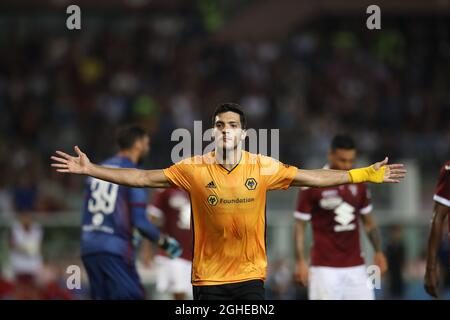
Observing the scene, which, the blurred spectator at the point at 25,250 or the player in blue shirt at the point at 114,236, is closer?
the player in blue shirt at the point at 114,236

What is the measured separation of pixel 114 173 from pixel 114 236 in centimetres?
261

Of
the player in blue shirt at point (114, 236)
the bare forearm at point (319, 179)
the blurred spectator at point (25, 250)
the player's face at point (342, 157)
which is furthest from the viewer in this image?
the blurred spectator at point (25, 250)

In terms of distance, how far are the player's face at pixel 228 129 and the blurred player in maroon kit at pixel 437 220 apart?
210cm

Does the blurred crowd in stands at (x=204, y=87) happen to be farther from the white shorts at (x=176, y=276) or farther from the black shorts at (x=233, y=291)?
the black shorts at (x=233, y=291)

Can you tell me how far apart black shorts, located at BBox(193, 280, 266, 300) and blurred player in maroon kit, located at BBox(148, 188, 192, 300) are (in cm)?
481

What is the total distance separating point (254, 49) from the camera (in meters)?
25.2

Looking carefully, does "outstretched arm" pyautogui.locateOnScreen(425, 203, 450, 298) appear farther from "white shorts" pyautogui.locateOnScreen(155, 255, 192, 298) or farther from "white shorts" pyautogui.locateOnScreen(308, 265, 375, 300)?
"white shorts" pyautogui.locateOnScreen(155, 255, 192, 298)

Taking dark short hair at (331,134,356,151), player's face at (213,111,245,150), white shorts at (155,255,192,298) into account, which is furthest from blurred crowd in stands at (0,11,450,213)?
player's face at (213,111,245,150)

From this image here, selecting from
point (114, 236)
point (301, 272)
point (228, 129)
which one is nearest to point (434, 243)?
point (301, 272)

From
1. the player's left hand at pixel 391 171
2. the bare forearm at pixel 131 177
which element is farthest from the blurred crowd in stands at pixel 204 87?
the player's left hand at pixel 391 171

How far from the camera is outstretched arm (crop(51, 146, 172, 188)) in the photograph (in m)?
8.10

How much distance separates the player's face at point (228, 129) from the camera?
8.20m
